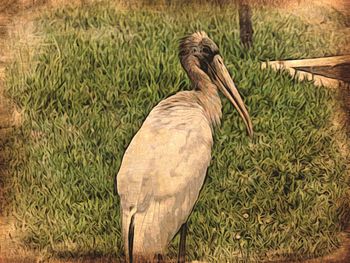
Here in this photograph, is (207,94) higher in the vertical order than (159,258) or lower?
higher

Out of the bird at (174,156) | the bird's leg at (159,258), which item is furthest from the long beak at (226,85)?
the bird's leg at (159,258)

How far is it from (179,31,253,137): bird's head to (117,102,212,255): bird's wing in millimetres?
127

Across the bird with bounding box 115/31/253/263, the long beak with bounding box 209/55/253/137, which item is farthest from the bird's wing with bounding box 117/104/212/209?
the long beak with bounding box 209/55/253/137

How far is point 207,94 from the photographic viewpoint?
6.86 feet

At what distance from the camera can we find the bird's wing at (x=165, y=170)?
1995 mm

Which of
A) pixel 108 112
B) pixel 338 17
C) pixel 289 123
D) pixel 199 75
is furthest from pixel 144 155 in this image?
pixel 338 17

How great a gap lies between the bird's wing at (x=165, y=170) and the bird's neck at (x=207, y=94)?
0.03m

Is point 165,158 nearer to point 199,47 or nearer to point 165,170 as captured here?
point 165,170

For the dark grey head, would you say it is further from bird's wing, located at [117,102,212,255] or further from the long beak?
bird's wing, located at [117,102,212,255]

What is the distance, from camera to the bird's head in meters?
2.09

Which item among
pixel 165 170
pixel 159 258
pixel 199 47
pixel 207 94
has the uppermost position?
pixel 199 47

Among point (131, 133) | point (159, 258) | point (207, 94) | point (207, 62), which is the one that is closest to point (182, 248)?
point (159, 258)

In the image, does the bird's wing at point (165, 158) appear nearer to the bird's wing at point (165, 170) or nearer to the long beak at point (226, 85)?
the bird's wing at point (165, 170)

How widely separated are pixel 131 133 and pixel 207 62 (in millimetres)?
355
